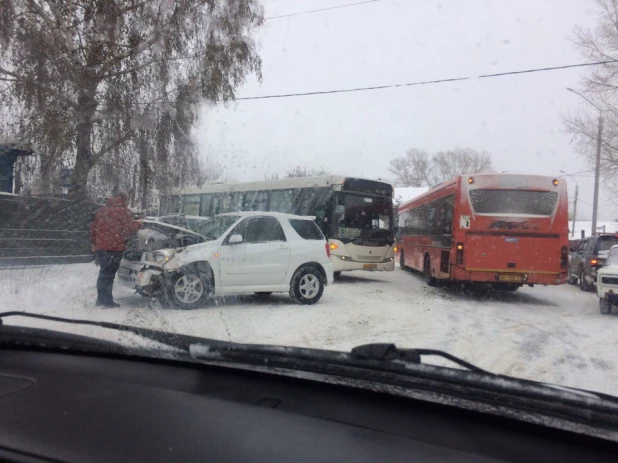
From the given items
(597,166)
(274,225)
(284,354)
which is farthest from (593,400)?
(597,166)

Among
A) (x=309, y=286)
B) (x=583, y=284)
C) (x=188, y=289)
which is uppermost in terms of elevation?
(x=188, y=289)

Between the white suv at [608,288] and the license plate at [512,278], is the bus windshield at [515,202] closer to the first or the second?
the license plate at [512,278]

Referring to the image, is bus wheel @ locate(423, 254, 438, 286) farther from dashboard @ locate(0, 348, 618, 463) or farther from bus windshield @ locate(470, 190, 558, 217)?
dashboard @ locate(0, 348, 618, 463)

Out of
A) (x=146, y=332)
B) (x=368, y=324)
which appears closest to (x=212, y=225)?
(x=368, y=324)

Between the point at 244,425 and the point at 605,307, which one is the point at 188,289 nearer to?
the point at 244,425

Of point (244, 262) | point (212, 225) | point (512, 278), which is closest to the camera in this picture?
point (212, 225)

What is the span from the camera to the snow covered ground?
4562 mm

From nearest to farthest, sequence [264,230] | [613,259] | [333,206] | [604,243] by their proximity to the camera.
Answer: [264,230] < [333,206] < [613,259] < [604,243]

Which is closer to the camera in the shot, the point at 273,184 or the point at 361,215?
the point at 273,184

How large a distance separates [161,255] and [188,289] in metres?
0.48

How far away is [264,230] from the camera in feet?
22.7

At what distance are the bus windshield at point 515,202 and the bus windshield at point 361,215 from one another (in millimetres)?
2084

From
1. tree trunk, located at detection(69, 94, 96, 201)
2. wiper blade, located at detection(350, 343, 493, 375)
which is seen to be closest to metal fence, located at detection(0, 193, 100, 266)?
tree trunk, located at detection(69, 94, 96, 201)

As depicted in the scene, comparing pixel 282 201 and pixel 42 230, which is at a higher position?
pixel 282 201
